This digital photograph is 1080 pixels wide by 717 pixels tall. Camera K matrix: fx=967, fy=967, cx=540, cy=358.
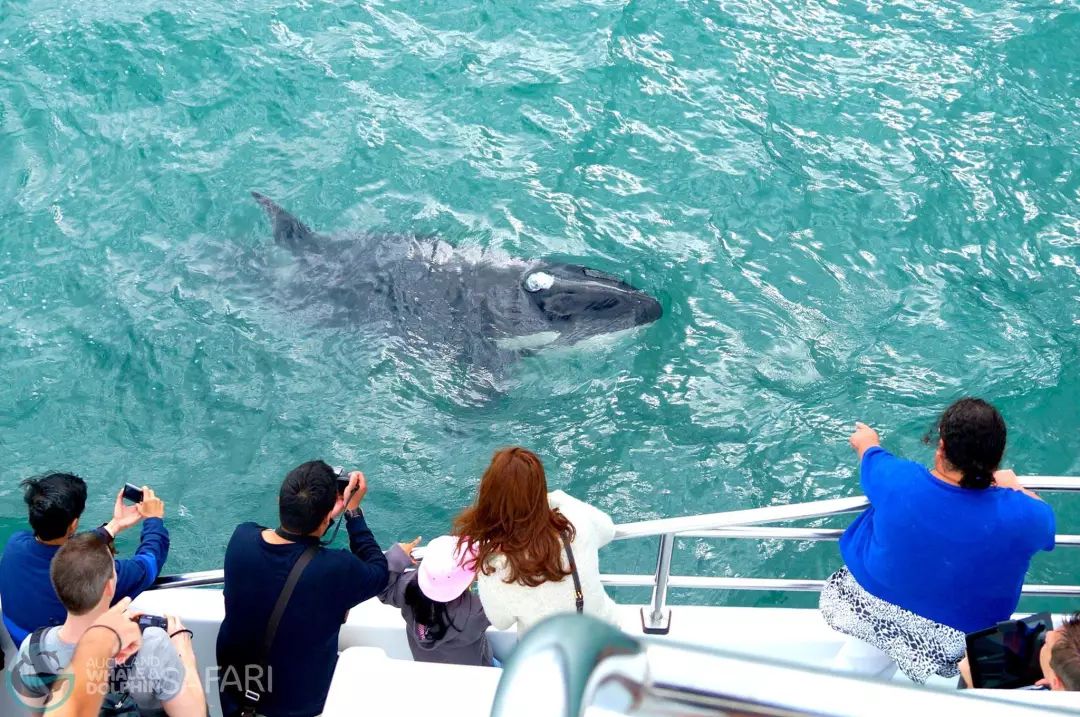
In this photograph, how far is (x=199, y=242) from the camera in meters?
10.6

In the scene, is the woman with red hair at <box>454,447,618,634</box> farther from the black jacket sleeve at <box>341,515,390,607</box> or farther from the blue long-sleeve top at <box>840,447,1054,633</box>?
the blue long-sleeve top at <box>840,447,1054,633</box>

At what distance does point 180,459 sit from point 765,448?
5.15 metres

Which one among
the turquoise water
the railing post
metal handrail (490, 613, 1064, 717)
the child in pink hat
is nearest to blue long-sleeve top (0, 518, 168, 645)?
the child in pink hat

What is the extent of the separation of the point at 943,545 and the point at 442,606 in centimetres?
244

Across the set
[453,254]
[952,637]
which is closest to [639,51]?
[453,254]

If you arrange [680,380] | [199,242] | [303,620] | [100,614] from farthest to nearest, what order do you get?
[199,242] → [680,380] → [303,620] → [100,614]

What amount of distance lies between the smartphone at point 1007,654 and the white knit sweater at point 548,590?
64.5 inches

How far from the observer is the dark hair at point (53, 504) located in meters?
4.98

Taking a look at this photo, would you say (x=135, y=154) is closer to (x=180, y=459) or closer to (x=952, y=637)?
(x=180, y=459)

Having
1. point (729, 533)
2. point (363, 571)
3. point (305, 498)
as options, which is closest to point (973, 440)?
point (729, 533)

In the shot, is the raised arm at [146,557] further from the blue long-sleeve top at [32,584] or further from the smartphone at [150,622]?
the smartphone at [150,622]

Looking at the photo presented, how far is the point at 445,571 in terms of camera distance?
4691 mm

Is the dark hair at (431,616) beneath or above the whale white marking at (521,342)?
above

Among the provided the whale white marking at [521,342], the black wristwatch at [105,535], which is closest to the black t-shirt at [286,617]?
the black wristwatch at [105,535]
